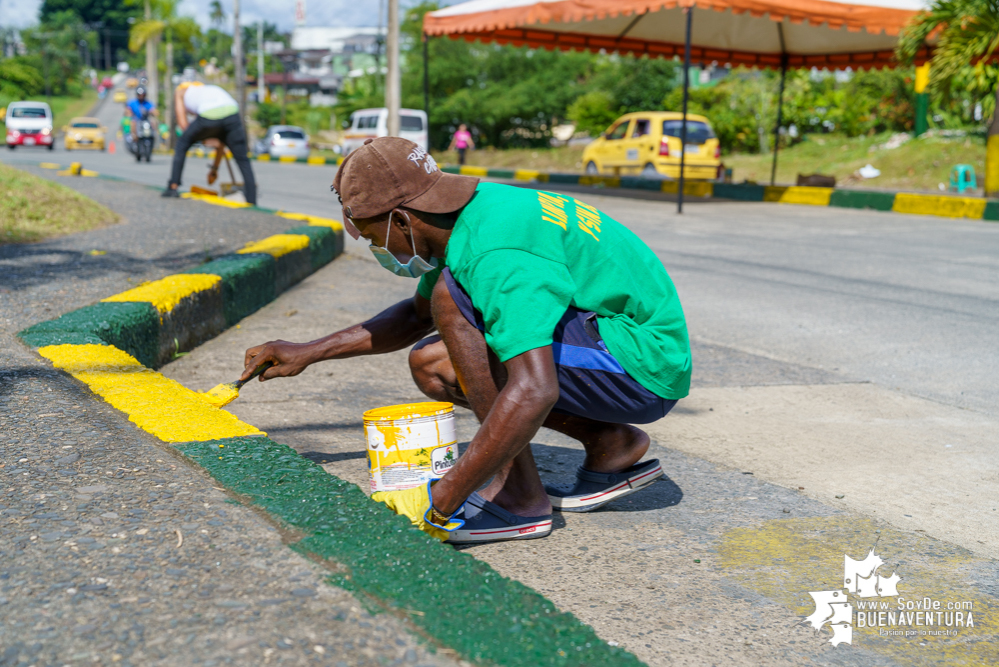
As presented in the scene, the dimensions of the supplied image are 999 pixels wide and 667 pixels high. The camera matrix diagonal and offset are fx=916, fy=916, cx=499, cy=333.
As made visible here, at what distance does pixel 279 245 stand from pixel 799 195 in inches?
398

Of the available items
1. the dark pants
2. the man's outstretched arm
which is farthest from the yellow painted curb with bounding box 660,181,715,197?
the man's outstretched arm

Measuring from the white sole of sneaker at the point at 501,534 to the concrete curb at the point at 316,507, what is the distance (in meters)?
0.31

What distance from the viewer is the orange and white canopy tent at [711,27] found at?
1166 cm

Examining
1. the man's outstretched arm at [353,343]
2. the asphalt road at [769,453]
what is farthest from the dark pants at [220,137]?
the man's outstretched arm at [353,343]

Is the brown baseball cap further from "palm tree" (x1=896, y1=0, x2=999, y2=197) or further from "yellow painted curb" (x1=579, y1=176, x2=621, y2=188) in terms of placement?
"yellow painted curb" (x1=579, y1=176, x2=621, y2=188)

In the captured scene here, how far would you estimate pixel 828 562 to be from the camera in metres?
2.34

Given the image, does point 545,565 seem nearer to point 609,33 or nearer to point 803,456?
point 803,456

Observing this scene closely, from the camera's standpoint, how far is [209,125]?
30.9 ft

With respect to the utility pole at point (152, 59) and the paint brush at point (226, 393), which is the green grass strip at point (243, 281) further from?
the utility pole at point (152, 59)

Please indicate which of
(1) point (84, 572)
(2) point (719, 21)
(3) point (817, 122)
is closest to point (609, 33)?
(2) point (719, 21)

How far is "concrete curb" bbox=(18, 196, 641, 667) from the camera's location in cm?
159

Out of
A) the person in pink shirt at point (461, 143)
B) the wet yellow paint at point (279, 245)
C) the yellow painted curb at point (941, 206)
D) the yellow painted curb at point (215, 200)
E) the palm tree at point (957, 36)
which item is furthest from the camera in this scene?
the person in pink shirt at point (461, 143)

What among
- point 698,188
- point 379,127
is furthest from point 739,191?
point 379,127

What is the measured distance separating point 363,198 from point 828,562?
1485 millimetres
